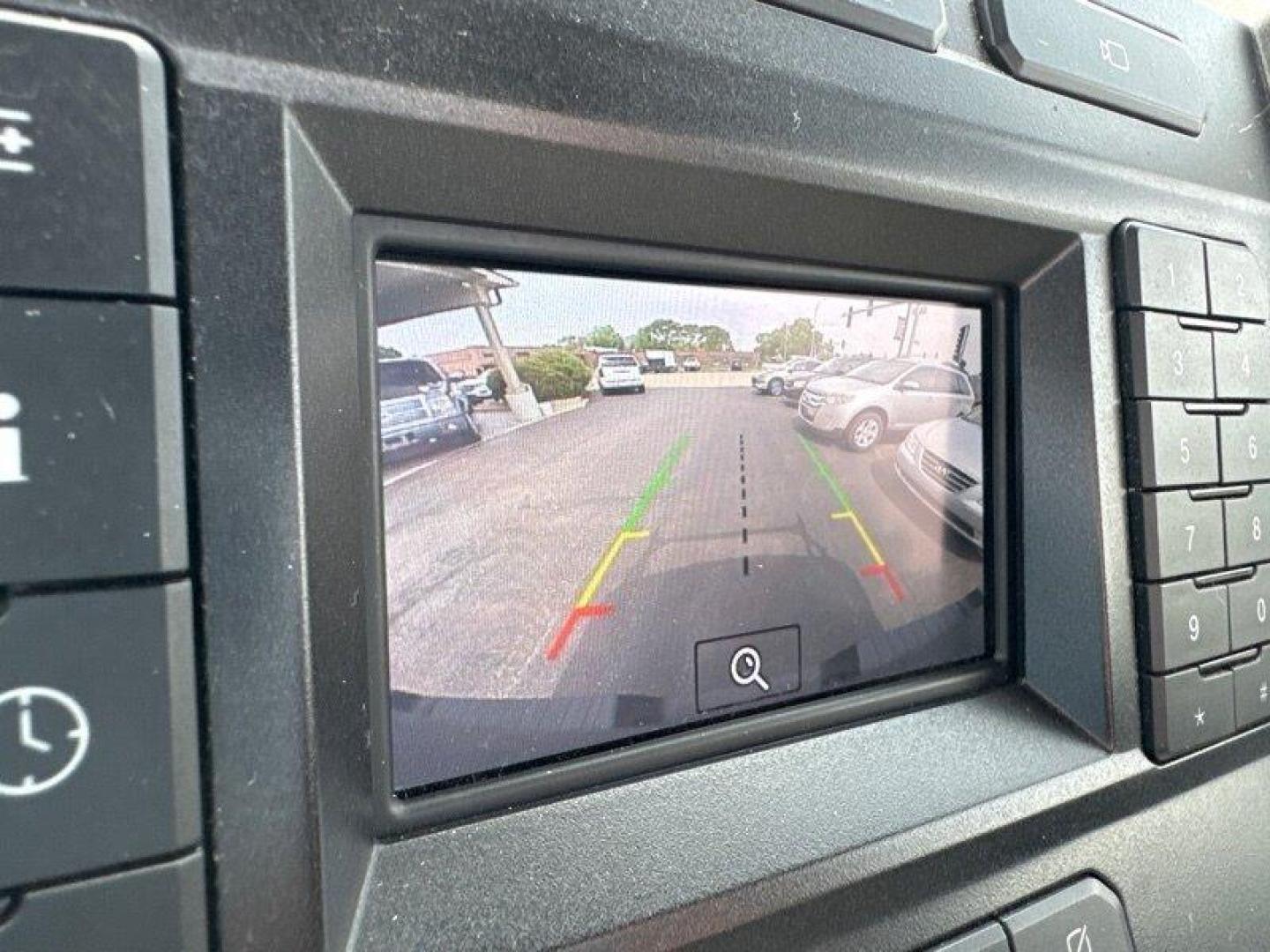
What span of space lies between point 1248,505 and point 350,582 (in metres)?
0.72

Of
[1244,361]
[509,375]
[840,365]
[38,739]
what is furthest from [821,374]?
[38,739]

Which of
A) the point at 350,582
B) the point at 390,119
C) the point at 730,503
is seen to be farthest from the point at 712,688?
the point at 390,119

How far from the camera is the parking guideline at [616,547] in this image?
514mm

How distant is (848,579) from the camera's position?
0.61 m

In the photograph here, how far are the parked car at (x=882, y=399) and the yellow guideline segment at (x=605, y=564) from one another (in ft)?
0.53

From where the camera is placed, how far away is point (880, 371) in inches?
25.0

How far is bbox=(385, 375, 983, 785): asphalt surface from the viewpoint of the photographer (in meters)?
0.48

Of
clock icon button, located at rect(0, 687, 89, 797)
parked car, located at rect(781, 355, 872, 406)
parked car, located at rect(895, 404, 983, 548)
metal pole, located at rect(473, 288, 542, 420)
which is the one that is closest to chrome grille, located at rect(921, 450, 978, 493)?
parked car, located at rect(895, 404, 983, 548)

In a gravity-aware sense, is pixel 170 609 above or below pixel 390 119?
below

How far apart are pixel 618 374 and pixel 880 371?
0.23m

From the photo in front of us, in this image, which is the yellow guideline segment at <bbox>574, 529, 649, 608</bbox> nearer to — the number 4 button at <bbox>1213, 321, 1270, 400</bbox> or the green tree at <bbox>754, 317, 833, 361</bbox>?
the green tree at <bbox>754, 317, 833, 361</bbox>

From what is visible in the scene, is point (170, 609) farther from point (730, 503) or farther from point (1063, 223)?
point (1063, 223)

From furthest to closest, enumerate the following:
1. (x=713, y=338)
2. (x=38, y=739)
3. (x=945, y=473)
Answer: (x=945, y=473), (x=713, y=338), (x=38, y=739)

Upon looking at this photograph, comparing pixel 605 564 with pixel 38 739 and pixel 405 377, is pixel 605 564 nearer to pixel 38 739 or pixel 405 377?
pixel 405 377
